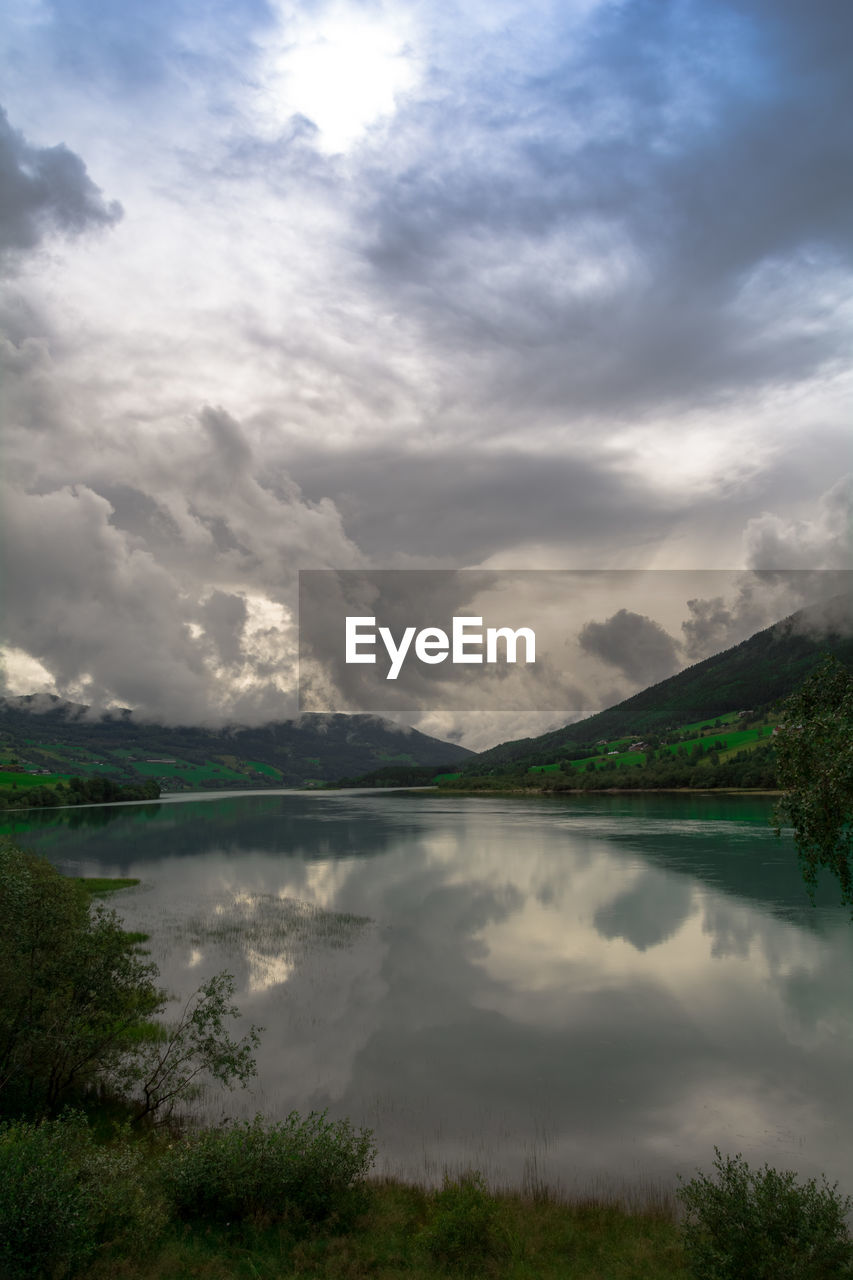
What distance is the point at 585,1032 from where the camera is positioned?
32031mm

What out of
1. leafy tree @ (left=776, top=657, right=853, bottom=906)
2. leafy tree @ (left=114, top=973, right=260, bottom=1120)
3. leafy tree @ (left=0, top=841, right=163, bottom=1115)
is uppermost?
leafy tree @ (left=776, top=657, right=853, bottom=906)

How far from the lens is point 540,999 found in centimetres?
3681

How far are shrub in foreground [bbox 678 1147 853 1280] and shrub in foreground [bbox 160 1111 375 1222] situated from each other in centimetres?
817

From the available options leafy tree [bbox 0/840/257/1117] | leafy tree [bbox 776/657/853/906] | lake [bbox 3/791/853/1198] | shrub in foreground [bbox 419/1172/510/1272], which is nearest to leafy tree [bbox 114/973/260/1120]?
leafy tree [bbox 0/840/257/1117]

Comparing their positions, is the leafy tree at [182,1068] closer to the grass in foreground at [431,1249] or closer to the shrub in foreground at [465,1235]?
the grass in foreground at [431,1249]

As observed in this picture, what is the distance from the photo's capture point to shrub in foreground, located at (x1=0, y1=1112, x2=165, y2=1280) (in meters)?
13.6

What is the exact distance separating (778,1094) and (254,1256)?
64.5 ft

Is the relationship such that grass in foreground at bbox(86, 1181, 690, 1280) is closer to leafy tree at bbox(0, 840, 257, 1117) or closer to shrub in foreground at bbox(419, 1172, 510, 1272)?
shrub in foreground at bbox(419, 1172, 510, 1272)

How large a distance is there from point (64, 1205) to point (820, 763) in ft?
64.7

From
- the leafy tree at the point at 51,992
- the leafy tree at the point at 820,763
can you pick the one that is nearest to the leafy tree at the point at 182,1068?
the leafy tree at the point at 51,992

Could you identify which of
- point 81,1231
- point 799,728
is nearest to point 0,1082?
point 81,1231

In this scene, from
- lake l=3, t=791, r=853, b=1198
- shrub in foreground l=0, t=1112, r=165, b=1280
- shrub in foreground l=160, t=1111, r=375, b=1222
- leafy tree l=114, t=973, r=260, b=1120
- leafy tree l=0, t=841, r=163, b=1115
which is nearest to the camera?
shrub in foreground l=0, t=1112, r=165, b=1280

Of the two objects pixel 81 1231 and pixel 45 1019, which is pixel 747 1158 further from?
pixel 45 1019

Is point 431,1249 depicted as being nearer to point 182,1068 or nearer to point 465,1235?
point 465,1235
